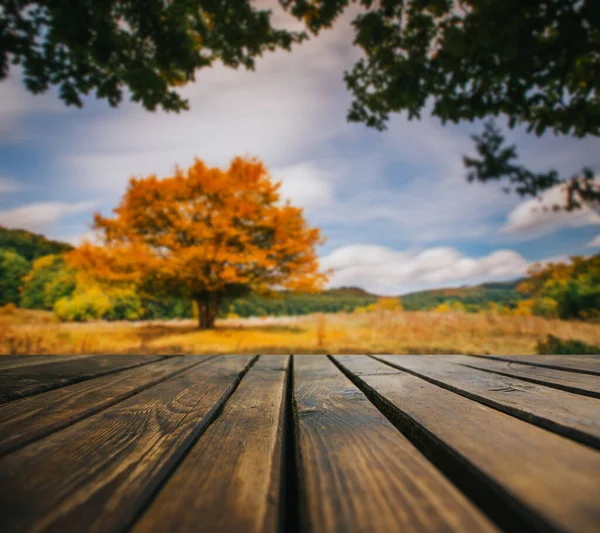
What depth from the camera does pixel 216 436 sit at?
0.74 m

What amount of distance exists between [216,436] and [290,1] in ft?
17.1

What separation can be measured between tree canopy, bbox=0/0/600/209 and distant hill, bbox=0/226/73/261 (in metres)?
43.9

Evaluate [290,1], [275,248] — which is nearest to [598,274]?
[275,248]

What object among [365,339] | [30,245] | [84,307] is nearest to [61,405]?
[365,339]

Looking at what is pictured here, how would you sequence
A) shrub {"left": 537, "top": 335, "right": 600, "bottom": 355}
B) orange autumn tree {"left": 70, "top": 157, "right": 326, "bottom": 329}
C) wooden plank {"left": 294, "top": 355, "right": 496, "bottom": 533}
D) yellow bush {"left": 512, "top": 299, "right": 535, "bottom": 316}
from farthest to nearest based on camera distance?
yellow bush {"left": 512, "top": 299, "right": 535, "bottom": 316}
orange autumn tree {"left": 70, "top": 157, "right": 326, "bottom": 329}
shrub {"left": 537, "top": 335, "right": 600, "bottom": 355}
wooden plank {"left": 294, "top": 355, "right": 496, "bottom": 533}

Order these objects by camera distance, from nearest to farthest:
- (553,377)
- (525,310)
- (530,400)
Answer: (530,400) → (553,377) → (525,310)

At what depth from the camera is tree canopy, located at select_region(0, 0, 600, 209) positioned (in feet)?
10.5

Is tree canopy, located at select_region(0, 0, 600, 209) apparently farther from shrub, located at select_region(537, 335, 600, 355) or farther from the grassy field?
the grassy field

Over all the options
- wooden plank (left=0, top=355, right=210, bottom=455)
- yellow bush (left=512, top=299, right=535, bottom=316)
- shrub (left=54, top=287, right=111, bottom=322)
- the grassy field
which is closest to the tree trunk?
the grassy field

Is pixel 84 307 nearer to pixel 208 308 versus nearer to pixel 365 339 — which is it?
pixel 208 308

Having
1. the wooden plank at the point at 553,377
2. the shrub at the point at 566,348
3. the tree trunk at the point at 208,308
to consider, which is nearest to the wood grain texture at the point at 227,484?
the wooden plank at the point at 553,377

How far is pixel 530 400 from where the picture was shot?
39.3 inches

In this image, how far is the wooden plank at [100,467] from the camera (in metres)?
0.44

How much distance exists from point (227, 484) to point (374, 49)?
5772 mm
